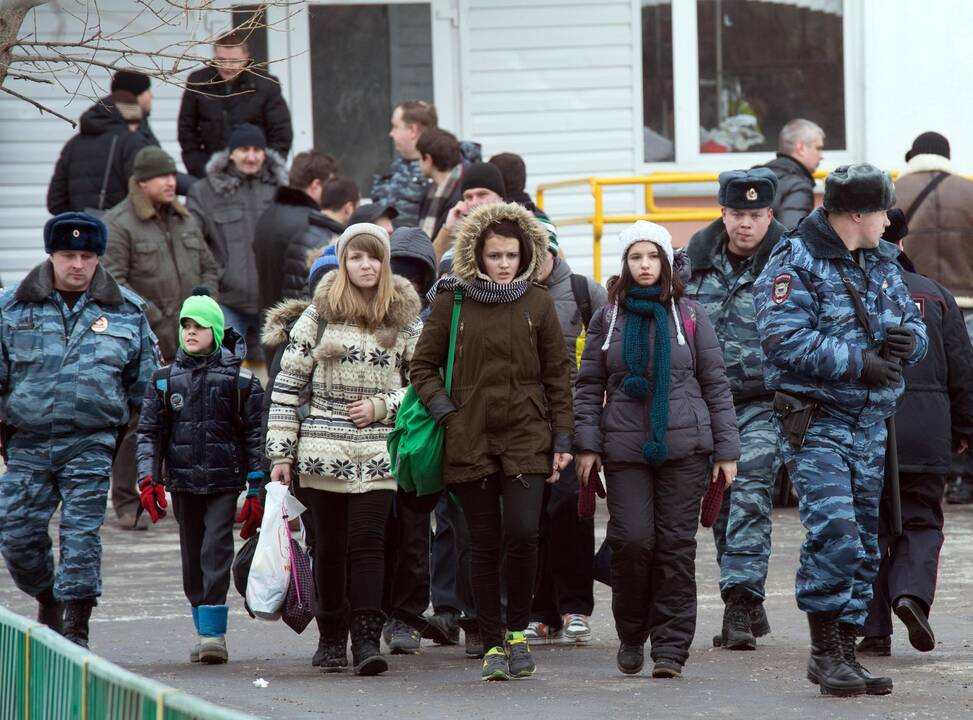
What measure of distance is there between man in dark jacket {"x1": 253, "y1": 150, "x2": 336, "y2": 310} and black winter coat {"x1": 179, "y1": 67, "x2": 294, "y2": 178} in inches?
72.7

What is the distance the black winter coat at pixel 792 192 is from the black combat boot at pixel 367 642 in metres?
5.42

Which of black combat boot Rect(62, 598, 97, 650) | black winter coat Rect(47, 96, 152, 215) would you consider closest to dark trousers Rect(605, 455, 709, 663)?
black combat boot Rect(62, 598, 97, 650)

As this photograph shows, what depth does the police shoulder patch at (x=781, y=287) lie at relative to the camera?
24.6 feet

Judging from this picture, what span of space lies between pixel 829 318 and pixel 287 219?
5924 mm

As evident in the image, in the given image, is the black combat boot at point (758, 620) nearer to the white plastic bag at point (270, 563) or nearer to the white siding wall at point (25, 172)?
the white plastic bag at point (270, 563)

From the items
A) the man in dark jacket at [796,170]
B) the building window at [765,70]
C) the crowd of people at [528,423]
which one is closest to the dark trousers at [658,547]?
the crowd of people at [528,423]

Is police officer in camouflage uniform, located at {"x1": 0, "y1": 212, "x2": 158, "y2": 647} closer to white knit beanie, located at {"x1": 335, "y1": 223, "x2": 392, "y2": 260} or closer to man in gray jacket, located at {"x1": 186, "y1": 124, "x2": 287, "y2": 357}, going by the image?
white knit beanie, located at {"x1": 335, "y1": 223, "x2": 392, "y2": 260}

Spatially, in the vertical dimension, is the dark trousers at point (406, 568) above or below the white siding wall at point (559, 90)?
below

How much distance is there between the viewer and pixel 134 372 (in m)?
9.19

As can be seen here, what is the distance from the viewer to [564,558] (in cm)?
894

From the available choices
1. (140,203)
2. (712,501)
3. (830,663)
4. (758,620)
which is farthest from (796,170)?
(830,663)

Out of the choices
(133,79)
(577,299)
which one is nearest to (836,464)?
(577,299)

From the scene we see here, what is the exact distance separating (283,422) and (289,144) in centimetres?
725

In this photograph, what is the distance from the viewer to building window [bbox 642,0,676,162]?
58.3 feet
